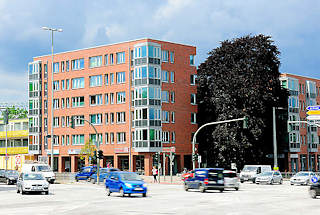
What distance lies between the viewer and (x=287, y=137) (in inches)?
3322

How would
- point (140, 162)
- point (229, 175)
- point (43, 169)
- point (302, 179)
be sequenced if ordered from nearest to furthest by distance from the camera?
point (229, 175) < point (302, 179) < point (43, 169) < point (140, 162)

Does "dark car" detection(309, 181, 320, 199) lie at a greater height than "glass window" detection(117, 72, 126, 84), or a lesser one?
lesser

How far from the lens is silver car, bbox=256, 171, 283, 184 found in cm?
4914

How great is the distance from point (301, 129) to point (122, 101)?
3484 centimetres

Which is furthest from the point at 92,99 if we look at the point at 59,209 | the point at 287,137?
the point at 59,209

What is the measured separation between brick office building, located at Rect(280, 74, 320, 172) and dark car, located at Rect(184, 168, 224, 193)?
5264 centimetres

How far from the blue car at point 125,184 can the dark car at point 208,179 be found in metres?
5.15

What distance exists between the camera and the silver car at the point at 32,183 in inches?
1254

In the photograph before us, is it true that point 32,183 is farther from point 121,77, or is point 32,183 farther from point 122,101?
point 121,77

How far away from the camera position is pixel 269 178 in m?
49.1

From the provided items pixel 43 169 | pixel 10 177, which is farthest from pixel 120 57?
pixel 10 177

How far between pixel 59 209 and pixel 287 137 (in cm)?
6873

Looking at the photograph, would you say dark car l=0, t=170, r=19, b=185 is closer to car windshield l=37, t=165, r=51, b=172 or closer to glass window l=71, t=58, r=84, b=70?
car windshield l=37, t=165, r=51, b=172

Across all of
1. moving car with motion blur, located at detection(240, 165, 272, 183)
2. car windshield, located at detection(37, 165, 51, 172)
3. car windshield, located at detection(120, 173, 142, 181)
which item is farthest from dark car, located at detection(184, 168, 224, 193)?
car windshield, located at detection(37, 165, 51, 172)
